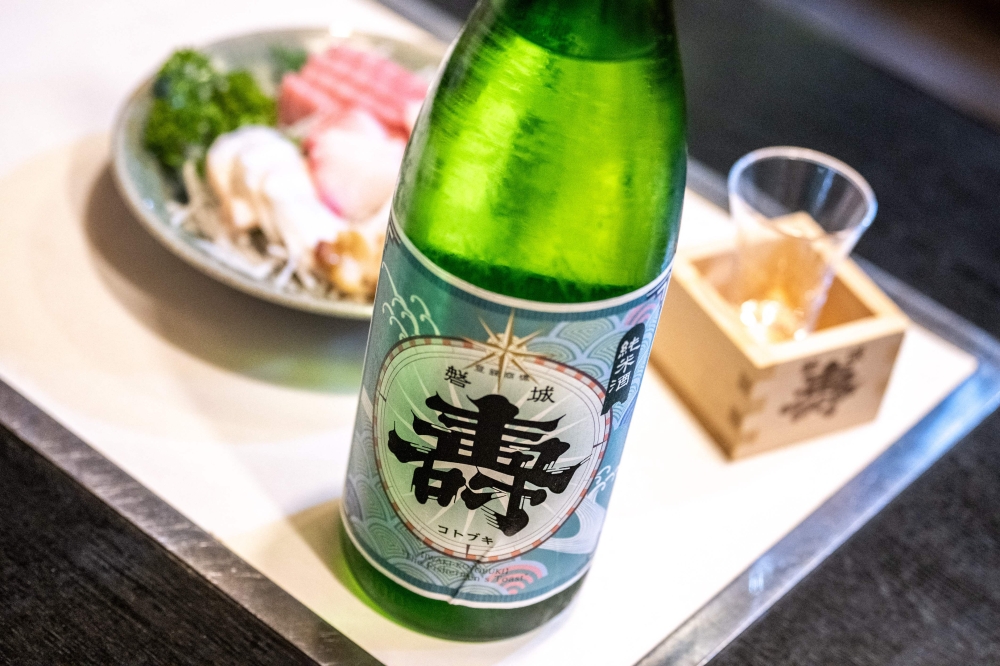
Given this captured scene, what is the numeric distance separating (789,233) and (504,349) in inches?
11.9

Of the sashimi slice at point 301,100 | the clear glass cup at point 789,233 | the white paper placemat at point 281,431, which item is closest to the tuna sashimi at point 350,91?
the sashimi slice at point 301,100

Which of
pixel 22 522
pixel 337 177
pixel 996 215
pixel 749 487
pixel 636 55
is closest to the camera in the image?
pixel 636 55

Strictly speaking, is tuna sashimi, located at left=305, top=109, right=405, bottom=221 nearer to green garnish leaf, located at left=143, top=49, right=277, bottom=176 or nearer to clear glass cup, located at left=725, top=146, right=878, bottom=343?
green garnish leaf, located at left=143, top=49, right=277, bottom=176

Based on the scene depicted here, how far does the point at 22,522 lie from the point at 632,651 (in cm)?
33

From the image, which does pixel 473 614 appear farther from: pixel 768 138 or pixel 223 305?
pixel 768 138

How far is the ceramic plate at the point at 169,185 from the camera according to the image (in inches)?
25.9

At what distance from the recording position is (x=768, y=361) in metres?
0.63

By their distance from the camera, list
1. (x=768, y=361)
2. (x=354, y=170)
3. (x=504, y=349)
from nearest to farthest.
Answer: (x=504, y=349) < (x=768, y=361) < (x=354, y=170)

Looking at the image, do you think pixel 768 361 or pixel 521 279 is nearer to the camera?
pixel 521 279

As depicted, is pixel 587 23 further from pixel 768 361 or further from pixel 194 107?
pixel 194 107

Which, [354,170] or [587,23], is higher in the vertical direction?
[587,23]

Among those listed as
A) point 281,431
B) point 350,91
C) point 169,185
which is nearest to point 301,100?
point 350,91

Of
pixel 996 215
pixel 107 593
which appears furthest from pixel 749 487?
pixel 996 215

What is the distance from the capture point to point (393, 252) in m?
0.45
